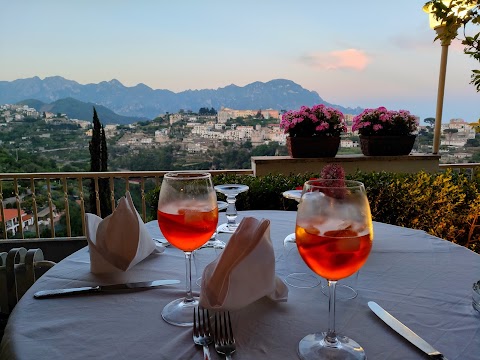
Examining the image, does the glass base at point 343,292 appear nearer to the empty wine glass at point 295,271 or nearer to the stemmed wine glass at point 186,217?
the empty wine glass at point 295,271

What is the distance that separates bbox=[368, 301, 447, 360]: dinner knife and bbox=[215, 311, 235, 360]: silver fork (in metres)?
0.32

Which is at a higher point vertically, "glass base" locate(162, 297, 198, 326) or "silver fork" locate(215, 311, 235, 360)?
"silver fork" locate(215, 311, 235, 360)

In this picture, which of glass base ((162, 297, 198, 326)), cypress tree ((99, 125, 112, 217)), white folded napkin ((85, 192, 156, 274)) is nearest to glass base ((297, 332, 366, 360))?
glass base ((162, 297, 198, 326))

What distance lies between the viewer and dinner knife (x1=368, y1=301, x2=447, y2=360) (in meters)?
0.59

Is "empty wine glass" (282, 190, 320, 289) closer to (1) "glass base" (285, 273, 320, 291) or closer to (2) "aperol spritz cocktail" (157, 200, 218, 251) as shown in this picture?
(1) "glass base" (285, 273, 320, 291)

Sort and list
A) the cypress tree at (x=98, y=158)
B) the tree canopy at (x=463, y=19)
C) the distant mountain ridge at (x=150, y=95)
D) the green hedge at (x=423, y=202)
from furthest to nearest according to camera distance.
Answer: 1. the distant mountain ridge at (x=150, y=95)
2. the cypress tree at (x=98, y=158)
3. the green hedge at (x=423, y=202)
4. the tree canopy at (x=463, y=19)

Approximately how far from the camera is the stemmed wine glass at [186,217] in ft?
2.45

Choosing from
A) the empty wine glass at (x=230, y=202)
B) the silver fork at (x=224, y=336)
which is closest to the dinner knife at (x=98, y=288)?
the silver fork at (x=224, y=336)

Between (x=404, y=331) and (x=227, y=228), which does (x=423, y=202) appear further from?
(x=404, y=331)

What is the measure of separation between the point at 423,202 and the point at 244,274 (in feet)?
7.39

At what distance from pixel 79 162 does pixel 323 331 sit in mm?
4398

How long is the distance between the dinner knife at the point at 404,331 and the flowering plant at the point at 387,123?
12.3ft

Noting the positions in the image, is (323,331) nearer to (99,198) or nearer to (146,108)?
(99,198)

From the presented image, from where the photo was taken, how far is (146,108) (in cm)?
503
